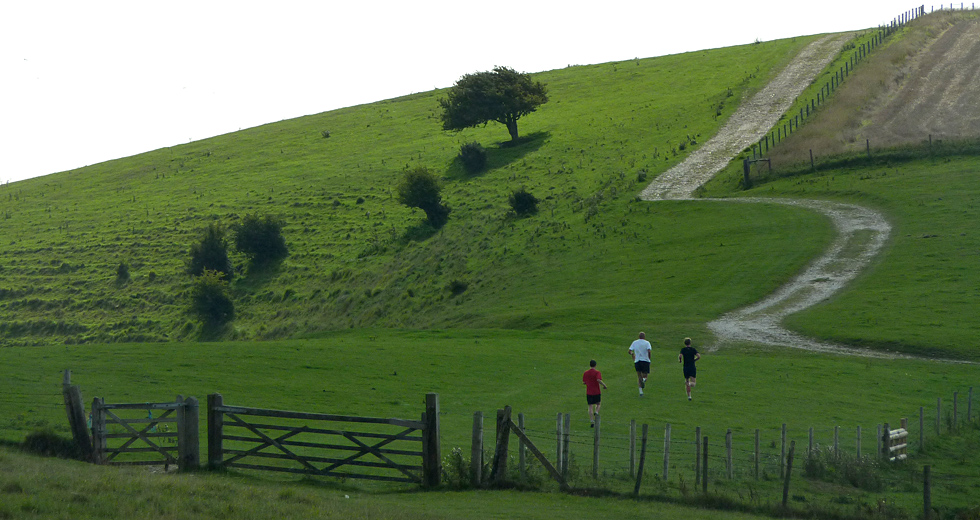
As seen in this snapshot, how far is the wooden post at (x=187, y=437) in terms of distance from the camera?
784 inches

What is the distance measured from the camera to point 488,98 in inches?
3912

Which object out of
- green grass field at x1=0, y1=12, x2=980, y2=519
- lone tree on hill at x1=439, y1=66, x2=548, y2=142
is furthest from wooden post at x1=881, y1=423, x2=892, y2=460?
lone tree on hill at x1=439, y1=66, x2=548, y2=142

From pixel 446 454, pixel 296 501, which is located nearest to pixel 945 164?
pixel 446 454

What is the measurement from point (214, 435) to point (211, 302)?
54041 millimetres

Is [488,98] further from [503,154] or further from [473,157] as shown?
[473,157]

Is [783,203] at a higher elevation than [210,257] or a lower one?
higher

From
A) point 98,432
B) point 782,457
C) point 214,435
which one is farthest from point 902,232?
point 98,432

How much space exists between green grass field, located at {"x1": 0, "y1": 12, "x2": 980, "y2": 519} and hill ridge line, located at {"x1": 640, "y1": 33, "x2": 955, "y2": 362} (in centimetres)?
113

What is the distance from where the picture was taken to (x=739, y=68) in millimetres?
117312

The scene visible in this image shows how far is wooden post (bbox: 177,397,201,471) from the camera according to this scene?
1992 cm

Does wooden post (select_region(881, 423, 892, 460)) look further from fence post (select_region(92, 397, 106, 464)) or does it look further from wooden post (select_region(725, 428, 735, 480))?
fence post (select_region(92, 397, 106, 464))

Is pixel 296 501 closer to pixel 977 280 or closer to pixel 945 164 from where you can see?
pixel 977 280

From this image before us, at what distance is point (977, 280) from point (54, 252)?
83.2 metres

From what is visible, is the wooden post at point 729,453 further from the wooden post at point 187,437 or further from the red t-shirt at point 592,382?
the wooden post at point 187,437
